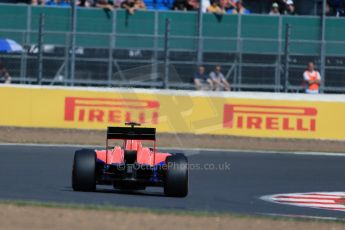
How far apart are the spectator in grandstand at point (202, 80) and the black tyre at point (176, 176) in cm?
1053

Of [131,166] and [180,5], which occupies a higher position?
[180,5]

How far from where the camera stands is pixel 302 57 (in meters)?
23.6

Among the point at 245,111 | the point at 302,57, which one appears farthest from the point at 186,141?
the point at 302,57

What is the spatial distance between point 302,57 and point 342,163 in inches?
191

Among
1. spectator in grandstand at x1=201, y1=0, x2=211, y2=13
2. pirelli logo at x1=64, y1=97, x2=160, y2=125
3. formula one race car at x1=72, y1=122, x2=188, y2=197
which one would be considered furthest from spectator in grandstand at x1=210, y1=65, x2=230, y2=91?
formula one race car at x1=72, y1=122, x2=188, y2=197

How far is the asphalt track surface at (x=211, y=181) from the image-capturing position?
12.1 metres

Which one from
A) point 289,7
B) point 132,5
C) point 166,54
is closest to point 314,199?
point 166,54

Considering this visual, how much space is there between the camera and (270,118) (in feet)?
72.9

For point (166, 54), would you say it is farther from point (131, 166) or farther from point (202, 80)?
point (131, 166)

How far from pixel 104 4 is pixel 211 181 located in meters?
10.9

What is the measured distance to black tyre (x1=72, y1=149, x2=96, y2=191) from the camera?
484 inches

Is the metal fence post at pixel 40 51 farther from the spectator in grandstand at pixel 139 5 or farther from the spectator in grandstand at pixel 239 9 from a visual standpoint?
the spectator in grandstand at pixel 239 9

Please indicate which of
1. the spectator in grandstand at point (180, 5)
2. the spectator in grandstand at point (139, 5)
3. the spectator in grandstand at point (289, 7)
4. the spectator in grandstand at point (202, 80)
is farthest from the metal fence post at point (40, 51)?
the spectator in grandstand at point (289, 7)

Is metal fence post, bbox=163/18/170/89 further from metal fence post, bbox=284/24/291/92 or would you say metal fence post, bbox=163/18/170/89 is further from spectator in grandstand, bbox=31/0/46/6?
spectator in grandstand, bbox=31/0/46/6
